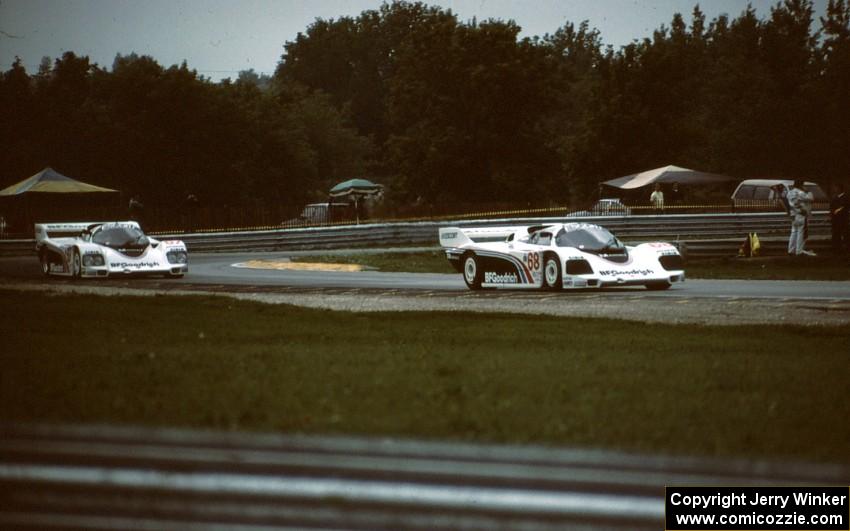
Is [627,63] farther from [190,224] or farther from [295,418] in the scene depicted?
[295,418]

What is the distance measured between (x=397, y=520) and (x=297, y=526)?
0.38 metres

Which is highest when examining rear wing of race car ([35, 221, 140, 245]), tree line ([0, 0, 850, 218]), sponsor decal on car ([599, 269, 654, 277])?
tree line ([0, 0, 850, 218])

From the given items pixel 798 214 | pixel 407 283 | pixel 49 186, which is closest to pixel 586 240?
pixel 407 283

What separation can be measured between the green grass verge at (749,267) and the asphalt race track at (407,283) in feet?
5.83

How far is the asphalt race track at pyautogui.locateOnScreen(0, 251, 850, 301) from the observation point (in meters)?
17.6

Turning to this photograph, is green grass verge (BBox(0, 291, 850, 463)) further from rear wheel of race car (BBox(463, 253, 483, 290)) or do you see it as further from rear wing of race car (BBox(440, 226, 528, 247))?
rear wing of race car (BBox(440, 226, 528, 247))

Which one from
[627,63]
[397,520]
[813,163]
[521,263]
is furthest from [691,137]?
[397,520]

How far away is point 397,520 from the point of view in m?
4.66

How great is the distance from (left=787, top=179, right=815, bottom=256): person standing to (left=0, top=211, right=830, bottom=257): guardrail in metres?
9.77

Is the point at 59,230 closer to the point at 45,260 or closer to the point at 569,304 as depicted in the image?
the point at 45,260

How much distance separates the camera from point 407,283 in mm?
21062

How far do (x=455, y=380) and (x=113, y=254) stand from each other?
16892mm

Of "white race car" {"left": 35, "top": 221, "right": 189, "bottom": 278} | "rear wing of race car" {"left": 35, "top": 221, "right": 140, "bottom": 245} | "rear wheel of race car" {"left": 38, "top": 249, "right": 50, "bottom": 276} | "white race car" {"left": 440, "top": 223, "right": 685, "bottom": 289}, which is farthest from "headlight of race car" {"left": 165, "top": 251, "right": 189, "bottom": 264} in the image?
"white race car" {"left": 440, "top": 223, "right": 685, "bottom": 289}

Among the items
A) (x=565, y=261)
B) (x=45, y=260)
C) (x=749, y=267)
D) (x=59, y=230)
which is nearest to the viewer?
(x=565, y=261)
